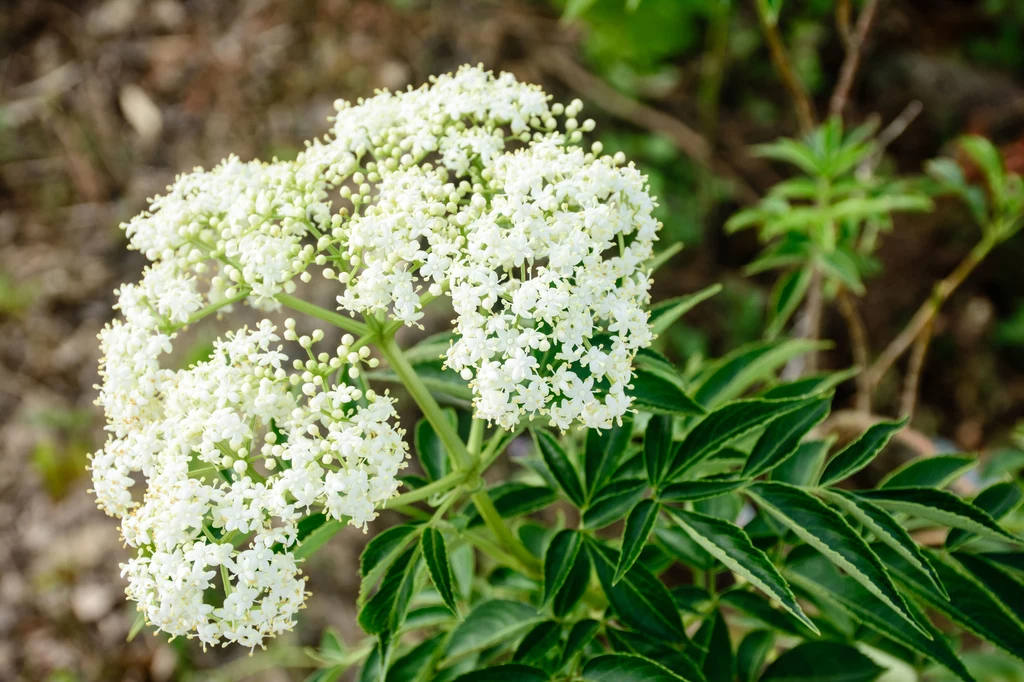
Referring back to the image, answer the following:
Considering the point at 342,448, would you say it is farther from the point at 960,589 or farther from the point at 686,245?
the point at 686,245

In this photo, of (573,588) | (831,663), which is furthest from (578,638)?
(831,663)

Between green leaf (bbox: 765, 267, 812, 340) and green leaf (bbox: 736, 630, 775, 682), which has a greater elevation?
green leaf (bbox: 765, 267, 812, 340)

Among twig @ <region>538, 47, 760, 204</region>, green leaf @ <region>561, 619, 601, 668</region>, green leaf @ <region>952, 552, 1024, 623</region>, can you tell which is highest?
twig @ <region>538, 47, 760, 204</region>

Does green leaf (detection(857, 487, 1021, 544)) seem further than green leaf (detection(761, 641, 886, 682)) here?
No

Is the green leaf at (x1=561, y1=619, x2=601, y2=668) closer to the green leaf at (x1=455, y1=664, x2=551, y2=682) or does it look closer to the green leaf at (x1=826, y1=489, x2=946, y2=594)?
the green leaf at (x1=455, y1=664, x2=551, y2=682)

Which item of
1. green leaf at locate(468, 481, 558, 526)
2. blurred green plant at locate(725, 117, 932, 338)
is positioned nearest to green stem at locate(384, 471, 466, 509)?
green leaf at locate(468, 481, 558, 526)

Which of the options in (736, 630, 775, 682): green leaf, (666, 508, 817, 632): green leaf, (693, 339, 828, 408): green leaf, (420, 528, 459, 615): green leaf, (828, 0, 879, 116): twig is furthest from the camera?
(828, 0, 879, 116): twig

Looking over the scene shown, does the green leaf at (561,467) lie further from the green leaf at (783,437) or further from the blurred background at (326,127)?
the blurred background at (326,127)
